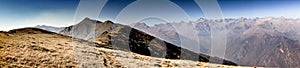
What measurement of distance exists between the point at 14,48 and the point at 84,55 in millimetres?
5730

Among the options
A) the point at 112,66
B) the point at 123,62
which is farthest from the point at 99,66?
the point at 123,62

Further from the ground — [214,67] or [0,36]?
[0,36]

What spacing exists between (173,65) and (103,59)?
6.92 meters

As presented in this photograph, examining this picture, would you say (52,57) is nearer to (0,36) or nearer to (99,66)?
(99,66)

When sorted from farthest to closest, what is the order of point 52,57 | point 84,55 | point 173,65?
point 173,65, point 84,55, point 52,57

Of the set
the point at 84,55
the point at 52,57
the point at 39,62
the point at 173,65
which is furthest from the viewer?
the point at 173,65

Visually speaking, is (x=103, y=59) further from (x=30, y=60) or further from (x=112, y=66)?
(x=30, y=60)

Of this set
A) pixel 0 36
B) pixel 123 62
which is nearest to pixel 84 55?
pixel 123 62

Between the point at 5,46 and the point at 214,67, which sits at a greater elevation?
the point at 5,46

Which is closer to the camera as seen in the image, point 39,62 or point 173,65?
point 39,62

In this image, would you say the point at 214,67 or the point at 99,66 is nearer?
the point at 99,66

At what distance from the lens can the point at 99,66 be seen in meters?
25.6

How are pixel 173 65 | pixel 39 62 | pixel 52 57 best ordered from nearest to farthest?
pixel 39 62 → pixel 52 57 → pixel 173 65

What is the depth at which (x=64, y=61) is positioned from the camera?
25.0 metres
